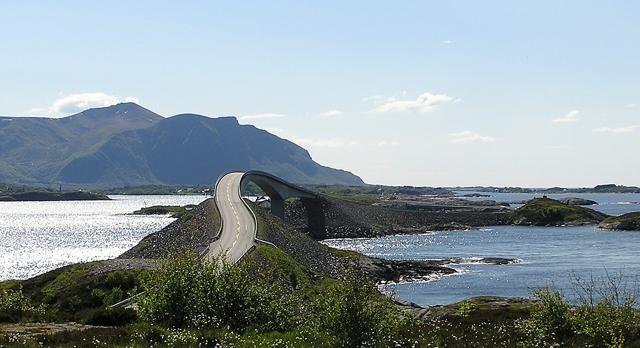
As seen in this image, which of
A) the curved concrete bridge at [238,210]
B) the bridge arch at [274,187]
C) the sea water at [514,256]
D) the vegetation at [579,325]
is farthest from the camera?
the bridge arch at [274,187]

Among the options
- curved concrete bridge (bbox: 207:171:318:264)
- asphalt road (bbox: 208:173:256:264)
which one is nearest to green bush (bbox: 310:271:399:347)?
curved concrete bridge (bbox: 207:171:318:264)

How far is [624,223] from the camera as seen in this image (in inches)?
7126

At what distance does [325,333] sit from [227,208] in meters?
94.5

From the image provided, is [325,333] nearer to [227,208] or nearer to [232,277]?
[232,277]

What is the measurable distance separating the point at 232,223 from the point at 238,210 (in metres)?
15.1

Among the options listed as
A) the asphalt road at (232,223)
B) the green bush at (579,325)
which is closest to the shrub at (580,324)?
the green bush at (579,325)

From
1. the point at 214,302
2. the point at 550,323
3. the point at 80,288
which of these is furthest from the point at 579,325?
the point at 80,288

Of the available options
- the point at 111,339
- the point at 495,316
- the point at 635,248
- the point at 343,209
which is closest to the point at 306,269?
the point at 495,316

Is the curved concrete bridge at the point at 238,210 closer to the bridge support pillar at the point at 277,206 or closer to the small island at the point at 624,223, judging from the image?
the bridge support pillar at the point at 277,206

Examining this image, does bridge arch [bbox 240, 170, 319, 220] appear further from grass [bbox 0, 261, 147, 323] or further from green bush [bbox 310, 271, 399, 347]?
green bush [bbox 310, 271, 399, 347]

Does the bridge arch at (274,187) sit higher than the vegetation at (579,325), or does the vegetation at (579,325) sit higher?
the bridge arch at (274,187)

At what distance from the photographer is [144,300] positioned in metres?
27.3

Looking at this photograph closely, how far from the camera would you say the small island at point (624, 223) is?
179 m

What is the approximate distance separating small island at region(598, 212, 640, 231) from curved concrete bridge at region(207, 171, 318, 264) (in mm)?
76896
